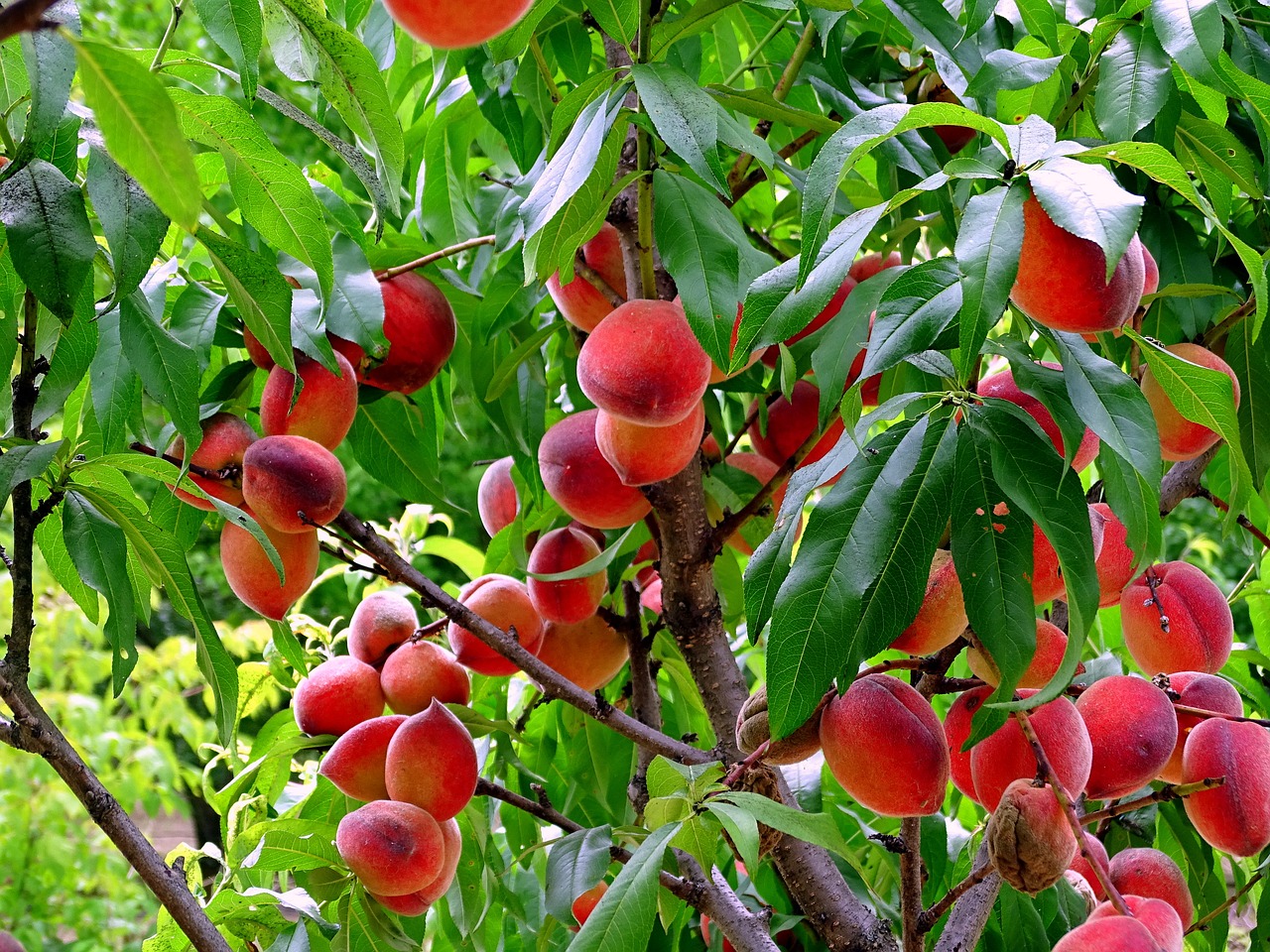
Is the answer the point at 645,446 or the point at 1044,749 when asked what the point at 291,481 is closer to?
the point at 645,446

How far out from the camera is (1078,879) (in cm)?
68

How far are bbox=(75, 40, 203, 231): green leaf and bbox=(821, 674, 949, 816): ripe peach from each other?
1.20 ft

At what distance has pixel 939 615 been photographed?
1.75 ft

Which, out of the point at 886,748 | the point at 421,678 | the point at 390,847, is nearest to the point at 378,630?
the point at 421,678

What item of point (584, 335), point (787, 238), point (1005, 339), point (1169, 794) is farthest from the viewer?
point (787, 238)

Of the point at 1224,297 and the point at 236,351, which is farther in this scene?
the point at 236,351

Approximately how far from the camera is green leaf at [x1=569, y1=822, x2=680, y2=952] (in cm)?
50

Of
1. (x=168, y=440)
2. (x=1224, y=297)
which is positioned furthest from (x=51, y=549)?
(x=1224, y=297)

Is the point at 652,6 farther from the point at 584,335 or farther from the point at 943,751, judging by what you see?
the point at 943,751

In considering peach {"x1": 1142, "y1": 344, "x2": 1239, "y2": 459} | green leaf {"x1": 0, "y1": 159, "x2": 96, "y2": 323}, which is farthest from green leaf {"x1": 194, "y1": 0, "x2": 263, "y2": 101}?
peach {"x1": 1142, "y1": 344, "x2": 1239, "y2": 459}

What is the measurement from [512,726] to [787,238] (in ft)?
1.31

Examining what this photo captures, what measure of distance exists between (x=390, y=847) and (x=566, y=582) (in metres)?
0.18

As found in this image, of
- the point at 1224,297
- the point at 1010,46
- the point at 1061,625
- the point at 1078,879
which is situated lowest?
the point at 1078,879

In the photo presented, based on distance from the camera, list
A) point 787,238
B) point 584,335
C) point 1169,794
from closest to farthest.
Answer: point 1169,794, point 584,335, point 787,238
